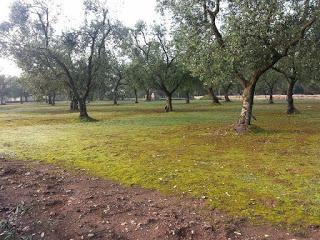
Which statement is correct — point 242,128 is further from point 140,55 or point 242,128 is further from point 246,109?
point 140,55

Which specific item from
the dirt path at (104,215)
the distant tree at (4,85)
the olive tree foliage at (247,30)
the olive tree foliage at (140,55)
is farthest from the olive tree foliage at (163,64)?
the distant tree at (4,85)

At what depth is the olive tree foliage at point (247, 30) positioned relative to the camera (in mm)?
19750

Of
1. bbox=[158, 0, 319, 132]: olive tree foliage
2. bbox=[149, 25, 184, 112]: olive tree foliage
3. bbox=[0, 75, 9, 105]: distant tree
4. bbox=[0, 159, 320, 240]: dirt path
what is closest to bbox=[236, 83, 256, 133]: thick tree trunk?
bbox=[158, 0, 319, 132]: olive tree foliage

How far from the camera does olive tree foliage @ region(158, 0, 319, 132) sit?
64.8 ft

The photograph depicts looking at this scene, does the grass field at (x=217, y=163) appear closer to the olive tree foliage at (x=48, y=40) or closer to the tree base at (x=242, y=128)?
the tree base at (x=242, y=128)

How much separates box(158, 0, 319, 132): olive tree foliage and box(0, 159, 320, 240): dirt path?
504 inches

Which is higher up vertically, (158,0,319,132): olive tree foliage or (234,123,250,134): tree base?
(158,0,319,132): olive tree foliage

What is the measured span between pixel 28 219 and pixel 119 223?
2173 mm

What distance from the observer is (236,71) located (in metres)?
23.2

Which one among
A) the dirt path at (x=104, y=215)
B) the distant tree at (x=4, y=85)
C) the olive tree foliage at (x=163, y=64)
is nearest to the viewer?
the dirt path at (x=104, y=215)

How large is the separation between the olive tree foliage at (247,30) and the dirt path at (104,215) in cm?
1281

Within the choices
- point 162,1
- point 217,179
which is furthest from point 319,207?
point 162,1

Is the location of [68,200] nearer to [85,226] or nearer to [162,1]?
[85,226]

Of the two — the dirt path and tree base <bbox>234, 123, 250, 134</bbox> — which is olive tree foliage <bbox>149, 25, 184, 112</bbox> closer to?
tree base <bbox>234, 123, 250, 134</bbox>
